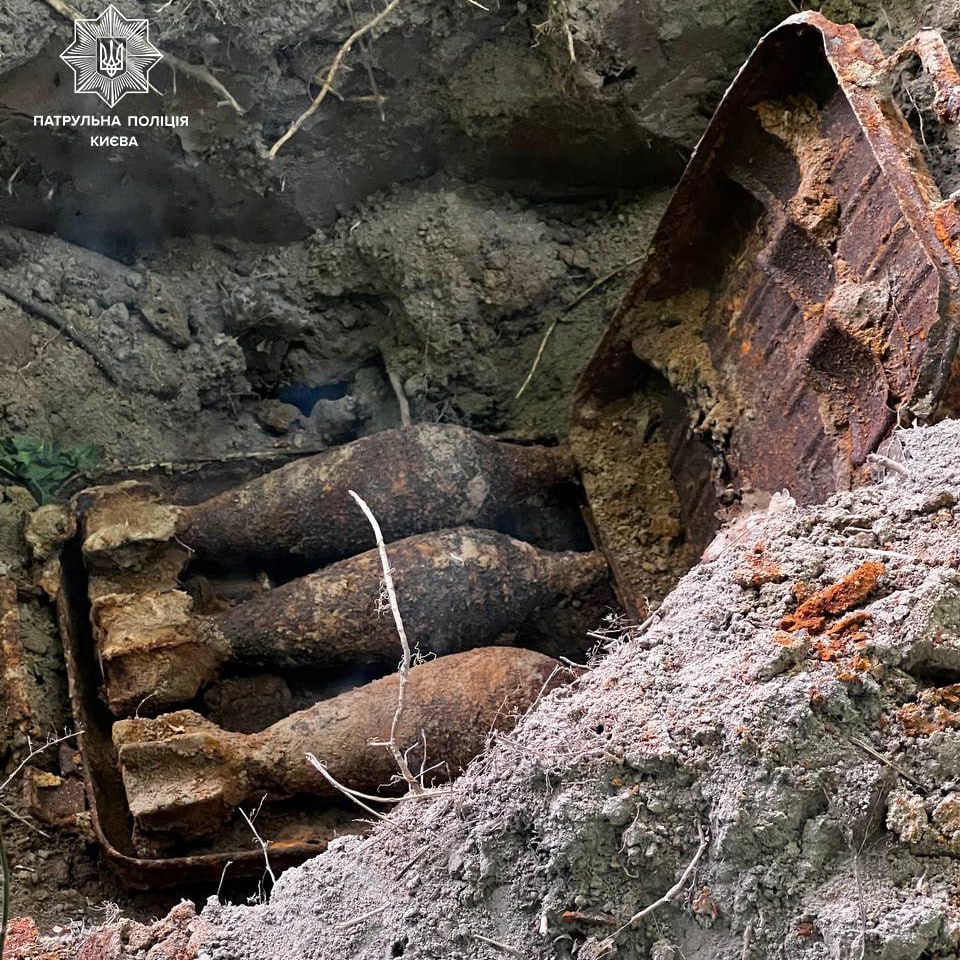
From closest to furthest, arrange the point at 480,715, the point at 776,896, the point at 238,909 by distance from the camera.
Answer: the point at 776,896, the point at 238,909, the point at 480,715

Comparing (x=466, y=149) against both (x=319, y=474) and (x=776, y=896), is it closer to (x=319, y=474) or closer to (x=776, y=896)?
(x=319, y=474)

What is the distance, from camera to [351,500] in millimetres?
3227

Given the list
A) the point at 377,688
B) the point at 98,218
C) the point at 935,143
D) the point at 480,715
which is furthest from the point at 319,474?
the point at 935,143

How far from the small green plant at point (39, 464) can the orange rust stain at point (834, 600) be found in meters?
2.45

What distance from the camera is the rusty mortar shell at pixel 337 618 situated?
3004 millimetres

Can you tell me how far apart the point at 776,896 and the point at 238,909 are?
0.92 m

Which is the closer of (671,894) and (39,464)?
(671,894)

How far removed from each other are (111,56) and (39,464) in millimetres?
1251

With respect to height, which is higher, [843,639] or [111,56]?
[111,56]

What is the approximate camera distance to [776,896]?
4.83 feet

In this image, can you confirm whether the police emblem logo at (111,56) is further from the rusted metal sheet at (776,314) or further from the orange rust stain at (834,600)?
the orange rust stain at (834,600)

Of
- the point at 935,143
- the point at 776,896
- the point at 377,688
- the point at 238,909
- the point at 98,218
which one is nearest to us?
the point at 776,896

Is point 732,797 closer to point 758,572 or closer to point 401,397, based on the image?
point 758,572

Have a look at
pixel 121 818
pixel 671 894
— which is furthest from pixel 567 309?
pixel 671 894
